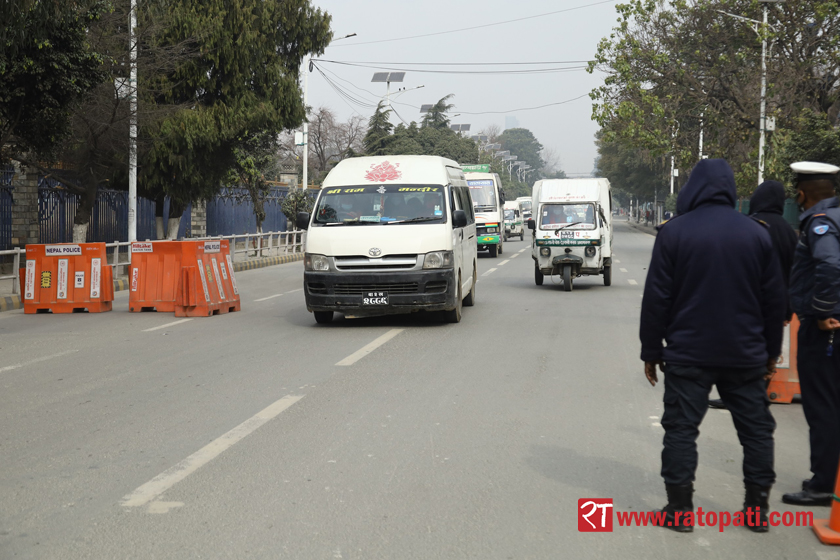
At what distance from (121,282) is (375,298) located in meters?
9.74

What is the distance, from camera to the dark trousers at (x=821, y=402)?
480 centimetres

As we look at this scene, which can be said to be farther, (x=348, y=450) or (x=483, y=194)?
(x=483, y=194)

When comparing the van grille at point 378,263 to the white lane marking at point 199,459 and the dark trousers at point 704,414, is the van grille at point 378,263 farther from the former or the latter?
the dark trousers at point 704,414

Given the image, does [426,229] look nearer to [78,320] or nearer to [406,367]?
[406,367]

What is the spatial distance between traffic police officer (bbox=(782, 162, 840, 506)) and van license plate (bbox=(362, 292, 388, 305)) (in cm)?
728

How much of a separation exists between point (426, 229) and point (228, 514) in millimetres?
7886

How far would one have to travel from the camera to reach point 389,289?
39.0ft

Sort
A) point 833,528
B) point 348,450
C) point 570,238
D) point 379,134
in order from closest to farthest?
point 833,528 → point 348,450 → point 570,238 → point 379,134

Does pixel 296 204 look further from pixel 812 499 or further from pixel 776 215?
pixel 812 499

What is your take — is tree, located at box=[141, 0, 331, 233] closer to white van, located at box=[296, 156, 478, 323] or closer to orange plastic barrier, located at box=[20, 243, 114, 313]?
orange plastic barrier, located at box=[20, 243, 114, 313]

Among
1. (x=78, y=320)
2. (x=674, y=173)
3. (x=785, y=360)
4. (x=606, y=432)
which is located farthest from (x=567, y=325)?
(x=674, y=173)

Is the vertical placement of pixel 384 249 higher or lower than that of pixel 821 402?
higher

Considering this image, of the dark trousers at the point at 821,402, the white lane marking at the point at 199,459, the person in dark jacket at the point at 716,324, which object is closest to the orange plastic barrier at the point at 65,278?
the white lane marking at the point at 199,459

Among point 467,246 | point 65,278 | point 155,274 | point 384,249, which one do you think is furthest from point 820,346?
point 65,278
